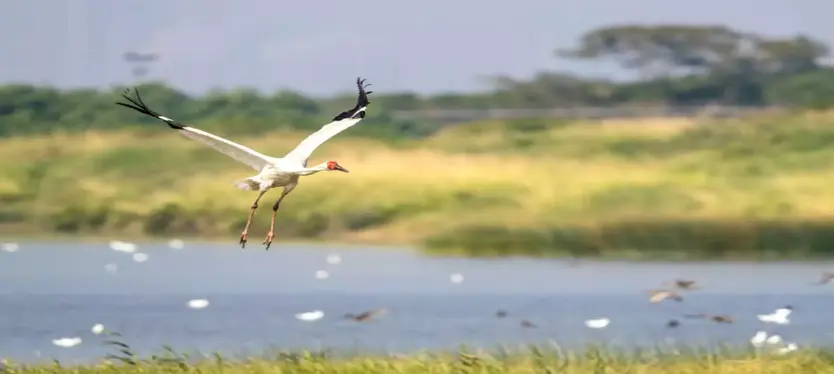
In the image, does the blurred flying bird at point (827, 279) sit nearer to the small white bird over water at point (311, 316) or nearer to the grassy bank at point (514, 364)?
the small white bird over water at point (311, 316)

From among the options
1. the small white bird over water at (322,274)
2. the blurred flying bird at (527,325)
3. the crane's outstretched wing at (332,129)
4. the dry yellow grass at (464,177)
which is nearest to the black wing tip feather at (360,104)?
the crane's outstretched wing at (332,129)

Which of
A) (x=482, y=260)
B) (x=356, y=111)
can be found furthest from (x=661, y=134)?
(x=356, y=111)

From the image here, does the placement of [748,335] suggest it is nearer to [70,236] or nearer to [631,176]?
[70,236]

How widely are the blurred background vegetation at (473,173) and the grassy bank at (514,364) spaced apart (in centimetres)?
2042

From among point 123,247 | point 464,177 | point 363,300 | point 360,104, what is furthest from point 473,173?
point 360,104

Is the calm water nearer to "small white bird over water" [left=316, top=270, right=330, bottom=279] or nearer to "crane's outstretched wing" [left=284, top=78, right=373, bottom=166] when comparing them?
"small white bird over water" [left=316, top=270, right=330, bottom=279]

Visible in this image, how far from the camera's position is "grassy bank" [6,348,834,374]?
1780 centimetres

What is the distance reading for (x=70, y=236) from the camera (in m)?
46.7

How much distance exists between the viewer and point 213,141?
693 inches

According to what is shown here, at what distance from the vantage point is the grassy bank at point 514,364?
17.8 metres

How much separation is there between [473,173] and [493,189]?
8.21ft

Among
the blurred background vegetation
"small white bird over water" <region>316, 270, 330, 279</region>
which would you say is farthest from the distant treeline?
"small white bird over water" <region>316, 270, 330, 279</region>

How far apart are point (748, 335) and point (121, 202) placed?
26.3 m

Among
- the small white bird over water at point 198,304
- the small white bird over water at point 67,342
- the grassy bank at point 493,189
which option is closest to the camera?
the small white bird over water at point 67,342
